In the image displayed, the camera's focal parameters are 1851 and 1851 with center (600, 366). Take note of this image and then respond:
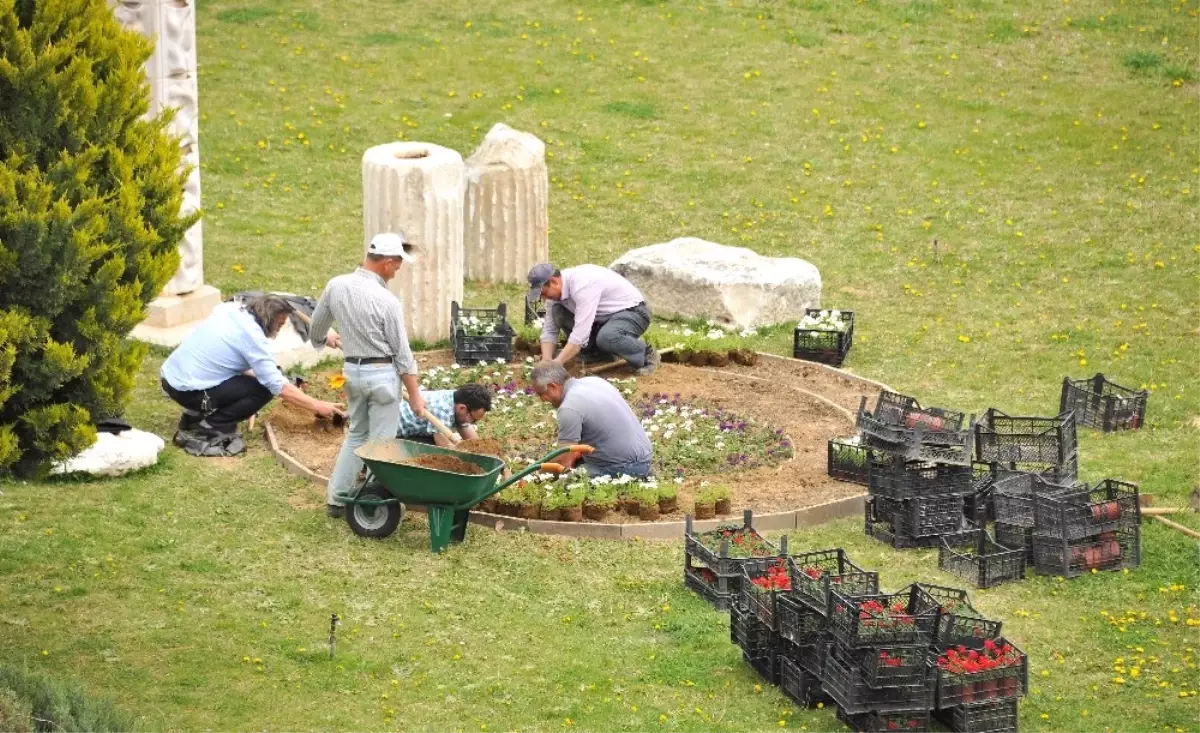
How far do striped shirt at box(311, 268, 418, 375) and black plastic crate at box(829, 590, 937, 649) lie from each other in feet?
12.1

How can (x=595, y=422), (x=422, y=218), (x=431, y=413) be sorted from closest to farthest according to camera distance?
(x=595, y=422)
(x=431, y=413)
(x=422, y=218)

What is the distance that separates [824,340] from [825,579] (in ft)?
23.0

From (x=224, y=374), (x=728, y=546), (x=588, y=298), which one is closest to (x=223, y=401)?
(x=224, y=374)

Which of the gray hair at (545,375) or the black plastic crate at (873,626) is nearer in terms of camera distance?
the black plastic crate at (873,626)

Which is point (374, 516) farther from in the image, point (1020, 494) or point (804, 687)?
point (1020, 494)

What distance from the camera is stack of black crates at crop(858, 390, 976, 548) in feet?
41.0

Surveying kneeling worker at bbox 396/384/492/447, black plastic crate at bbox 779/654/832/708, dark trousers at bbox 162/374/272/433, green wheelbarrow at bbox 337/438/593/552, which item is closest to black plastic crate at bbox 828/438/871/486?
green wheelbarrow at bbox 337/438/593/552

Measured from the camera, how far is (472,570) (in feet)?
39.0

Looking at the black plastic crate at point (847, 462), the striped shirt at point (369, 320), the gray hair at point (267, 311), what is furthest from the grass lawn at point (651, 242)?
the striped shirt at point (369, 320)

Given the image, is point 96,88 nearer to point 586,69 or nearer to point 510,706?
point 510,706

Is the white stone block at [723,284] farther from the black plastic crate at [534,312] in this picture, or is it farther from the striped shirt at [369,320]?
the striped shirt at [369,320]

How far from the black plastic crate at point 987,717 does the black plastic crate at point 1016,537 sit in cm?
246

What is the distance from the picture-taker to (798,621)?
10.2 metres

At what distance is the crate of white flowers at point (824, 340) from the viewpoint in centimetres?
1678
